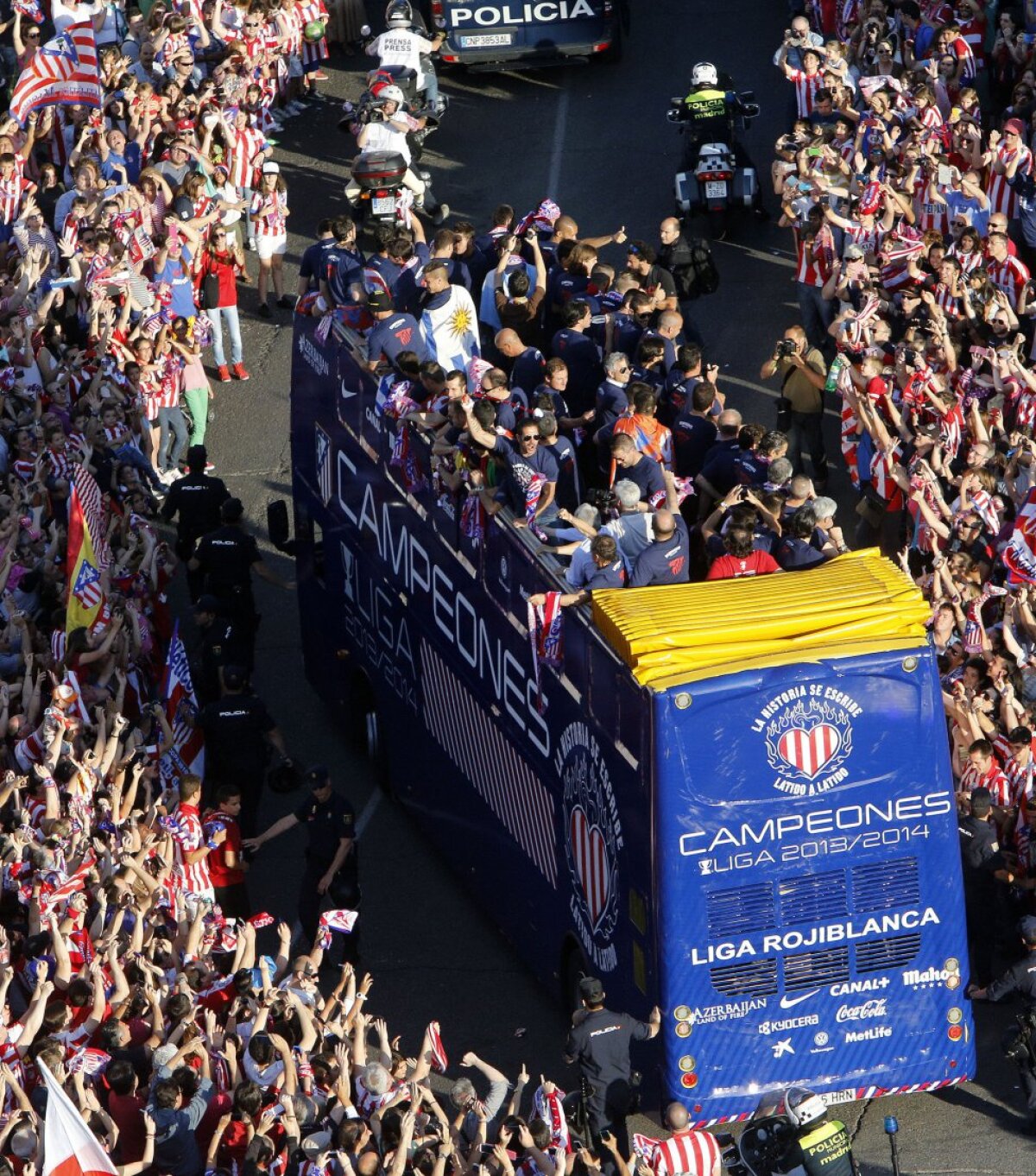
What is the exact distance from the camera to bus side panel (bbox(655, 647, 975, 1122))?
14.1 metres

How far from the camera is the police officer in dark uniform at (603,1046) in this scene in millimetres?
14688

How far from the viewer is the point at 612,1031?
14.7m

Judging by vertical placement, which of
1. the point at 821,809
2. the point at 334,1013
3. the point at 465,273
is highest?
the point at 465,273

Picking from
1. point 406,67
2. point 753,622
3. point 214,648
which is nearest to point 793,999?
point 753,622

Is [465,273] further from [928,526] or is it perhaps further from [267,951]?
[267,951]

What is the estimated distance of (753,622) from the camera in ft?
46.8

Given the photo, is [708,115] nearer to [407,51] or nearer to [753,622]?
[407,51]

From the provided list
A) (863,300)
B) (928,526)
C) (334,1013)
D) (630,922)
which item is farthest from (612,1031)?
(863,300)

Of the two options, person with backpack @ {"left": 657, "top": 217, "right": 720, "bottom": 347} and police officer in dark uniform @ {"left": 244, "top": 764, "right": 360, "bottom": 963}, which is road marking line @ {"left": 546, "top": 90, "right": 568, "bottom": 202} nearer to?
person with backpack @ {"left": 657, "top": 217, "right": 720, "bottom": 347}

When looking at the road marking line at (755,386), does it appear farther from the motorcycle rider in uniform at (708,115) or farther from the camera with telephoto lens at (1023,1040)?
the camera with telephoto lens at (1023,1040)

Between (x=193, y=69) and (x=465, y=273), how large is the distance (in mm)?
8698

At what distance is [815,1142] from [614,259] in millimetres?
14196

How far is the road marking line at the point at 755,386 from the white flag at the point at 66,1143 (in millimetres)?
12162

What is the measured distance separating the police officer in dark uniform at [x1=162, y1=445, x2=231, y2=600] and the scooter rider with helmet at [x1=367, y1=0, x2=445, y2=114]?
807cm
